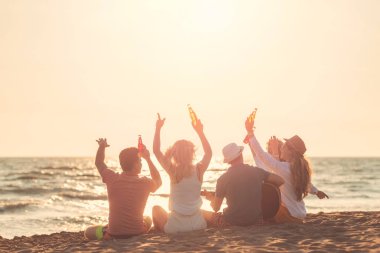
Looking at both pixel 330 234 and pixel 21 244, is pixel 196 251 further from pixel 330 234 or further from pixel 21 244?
pixel 21 244

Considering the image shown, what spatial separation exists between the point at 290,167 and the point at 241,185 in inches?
36.7

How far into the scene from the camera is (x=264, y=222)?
950cm

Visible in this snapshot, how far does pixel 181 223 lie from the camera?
28.7 feet

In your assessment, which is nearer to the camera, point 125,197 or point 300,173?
point 125,197

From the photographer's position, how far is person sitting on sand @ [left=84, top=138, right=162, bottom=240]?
830cm

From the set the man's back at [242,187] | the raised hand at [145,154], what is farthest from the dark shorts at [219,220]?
the raised hand at [145,154]

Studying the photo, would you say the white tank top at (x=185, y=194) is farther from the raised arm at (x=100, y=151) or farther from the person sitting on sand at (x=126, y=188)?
the raised arm at (x=100, y=151)

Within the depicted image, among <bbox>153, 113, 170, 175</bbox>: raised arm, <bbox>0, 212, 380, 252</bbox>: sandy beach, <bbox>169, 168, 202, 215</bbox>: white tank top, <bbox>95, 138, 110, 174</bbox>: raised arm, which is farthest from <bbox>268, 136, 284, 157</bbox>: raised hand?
<bbox>95, 138, 110, 174</bbox>: raised arm

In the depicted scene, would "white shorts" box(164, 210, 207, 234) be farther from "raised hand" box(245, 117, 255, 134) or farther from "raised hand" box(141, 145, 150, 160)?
"raised hand" box(245, 117, 255, 134)

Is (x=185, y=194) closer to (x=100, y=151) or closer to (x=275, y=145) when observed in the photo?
(x=100, y=151)

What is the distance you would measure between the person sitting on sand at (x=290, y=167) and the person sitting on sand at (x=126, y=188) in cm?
175

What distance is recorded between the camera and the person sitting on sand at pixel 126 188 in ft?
27.2

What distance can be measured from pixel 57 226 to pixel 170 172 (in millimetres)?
10497

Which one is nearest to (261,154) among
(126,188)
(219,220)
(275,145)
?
(275,145)
